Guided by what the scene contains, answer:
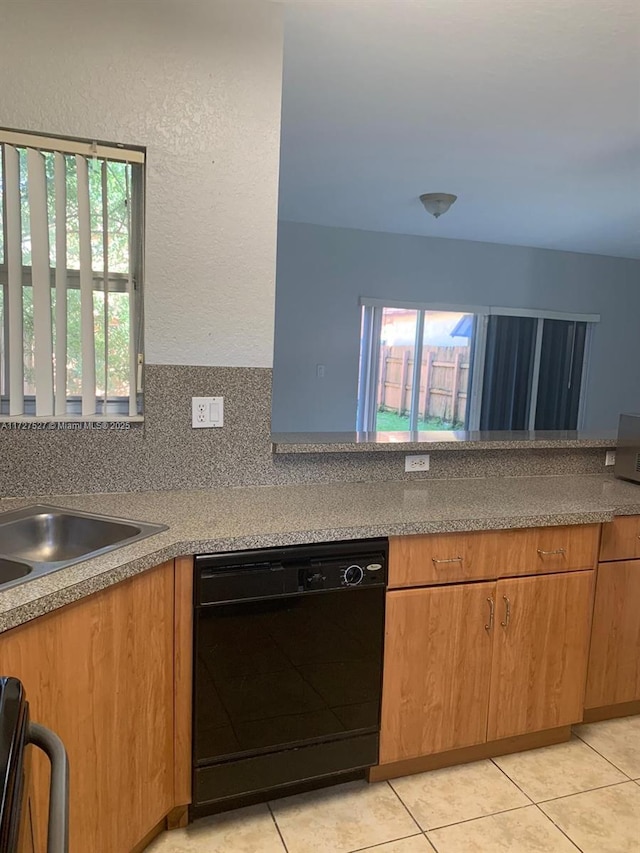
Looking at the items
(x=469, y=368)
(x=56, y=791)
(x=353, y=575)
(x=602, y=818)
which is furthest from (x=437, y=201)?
(x=56, y=791)

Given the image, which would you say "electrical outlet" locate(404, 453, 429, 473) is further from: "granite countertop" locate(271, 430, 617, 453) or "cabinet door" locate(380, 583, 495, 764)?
"cabinet door" locate(380, 583, 495, 764)

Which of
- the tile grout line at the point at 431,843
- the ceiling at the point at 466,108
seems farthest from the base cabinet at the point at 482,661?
the ceiling at the point at 466,108

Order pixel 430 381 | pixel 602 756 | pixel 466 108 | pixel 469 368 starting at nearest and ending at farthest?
1. pixel 602 756
2. pixel 466 108
3. pixel 430 381
4. pixel 469 368

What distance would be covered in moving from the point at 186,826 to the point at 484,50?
9.04 feet

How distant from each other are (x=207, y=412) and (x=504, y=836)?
1.60 meters

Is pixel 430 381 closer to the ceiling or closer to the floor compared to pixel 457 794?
closer to the ceiling

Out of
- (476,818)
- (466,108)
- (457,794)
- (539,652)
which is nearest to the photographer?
(476,818)

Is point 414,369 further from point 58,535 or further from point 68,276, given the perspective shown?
point 58,535

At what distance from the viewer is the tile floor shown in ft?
5.45

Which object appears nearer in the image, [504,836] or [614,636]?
[504,836]

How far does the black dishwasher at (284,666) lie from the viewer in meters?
1.59

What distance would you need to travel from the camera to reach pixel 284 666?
1.66 meters

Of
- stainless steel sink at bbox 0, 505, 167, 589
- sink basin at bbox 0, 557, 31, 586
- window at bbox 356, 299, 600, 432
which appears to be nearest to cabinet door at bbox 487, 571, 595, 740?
stainless steel sink at bbox 0, 505, 167, 589

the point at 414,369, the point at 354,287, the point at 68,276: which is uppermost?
the point at 354,287
